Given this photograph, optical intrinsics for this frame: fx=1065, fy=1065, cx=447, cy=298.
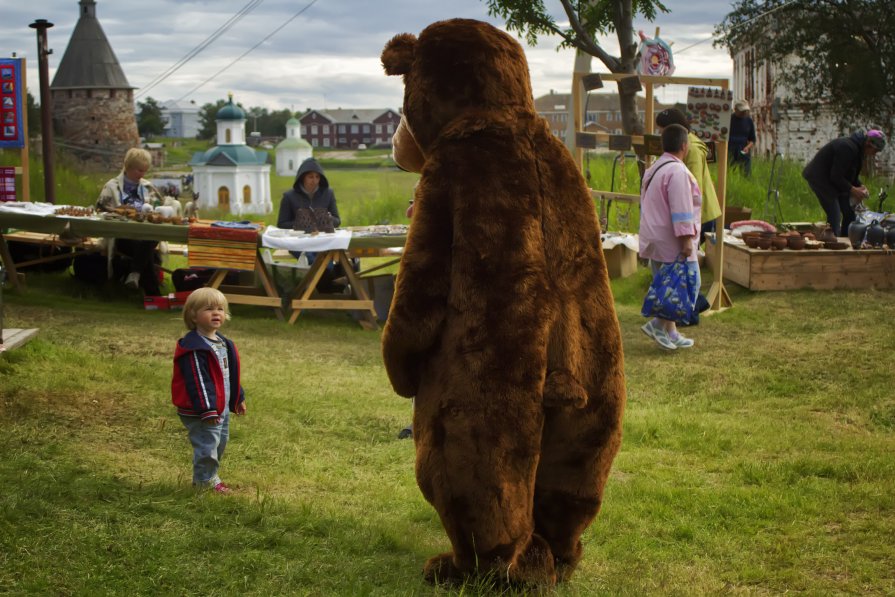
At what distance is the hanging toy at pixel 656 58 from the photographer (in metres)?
12.4

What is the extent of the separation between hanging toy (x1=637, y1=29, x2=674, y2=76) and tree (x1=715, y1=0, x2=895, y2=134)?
7.66 metres

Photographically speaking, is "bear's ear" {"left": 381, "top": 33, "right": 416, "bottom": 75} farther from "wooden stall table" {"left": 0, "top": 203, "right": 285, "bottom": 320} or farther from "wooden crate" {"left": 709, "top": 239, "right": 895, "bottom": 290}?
"wooden crate" {"left": 709, "top": 239, "right": 895, "bottom": 290}

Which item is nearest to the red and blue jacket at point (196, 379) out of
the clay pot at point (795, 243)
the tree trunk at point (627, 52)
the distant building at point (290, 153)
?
the clay pot at point (795, 243)

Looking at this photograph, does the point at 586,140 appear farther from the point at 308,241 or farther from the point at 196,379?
the point at 196,379

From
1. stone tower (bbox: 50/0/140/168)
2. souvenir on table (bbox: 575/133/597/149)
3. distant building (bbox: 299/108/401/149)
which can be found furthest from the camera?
distant building (bbox: 299/108/401/149)

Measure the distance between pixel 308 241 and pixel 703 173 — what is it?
372cm

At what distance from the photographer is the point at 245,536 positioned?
418 cm

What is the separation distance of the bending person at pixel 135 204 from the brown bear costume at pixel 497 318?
7692mm

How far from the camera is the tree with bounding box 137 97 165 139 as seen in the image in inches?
3632

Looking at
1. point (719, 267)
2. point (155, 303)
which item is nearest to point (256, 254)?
point (155, 303)

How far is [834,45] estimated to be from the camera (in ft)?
67.8

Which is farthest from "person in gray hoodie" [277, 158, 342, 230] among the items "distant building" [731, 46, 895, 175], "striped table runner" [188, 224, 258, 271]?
"distant building" [731, 46, 895, 175]

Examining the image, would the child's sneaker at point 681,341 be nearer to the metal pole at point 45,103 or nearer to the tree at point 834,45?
the metal pole at point 45,103

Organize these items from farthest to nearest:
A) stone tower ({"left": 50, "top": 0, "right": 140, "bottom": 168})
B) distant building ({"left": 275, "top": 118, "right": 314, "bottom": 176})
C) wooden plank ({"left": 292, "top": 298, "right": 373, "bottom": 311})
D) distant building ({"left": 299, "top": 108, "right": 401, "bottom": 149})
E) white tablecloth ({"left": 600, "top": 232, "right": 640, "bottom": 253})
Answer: distant building ({"left": 299, "top": 108, "right": 401, "bottom": 149}) → distant building ({"left": 275, "top": 118, "right": 314, "bottom": 176}) → stone tower ({"left": 50, "top": 0, "right": 140, "bottom": 168}) → white tablecloth ({"left": 600, "top": 232, "right": 640, "bottom": 253}) → wooden plank ({"left": 292, "top": 298, "right": 373, "bottom": 311})
